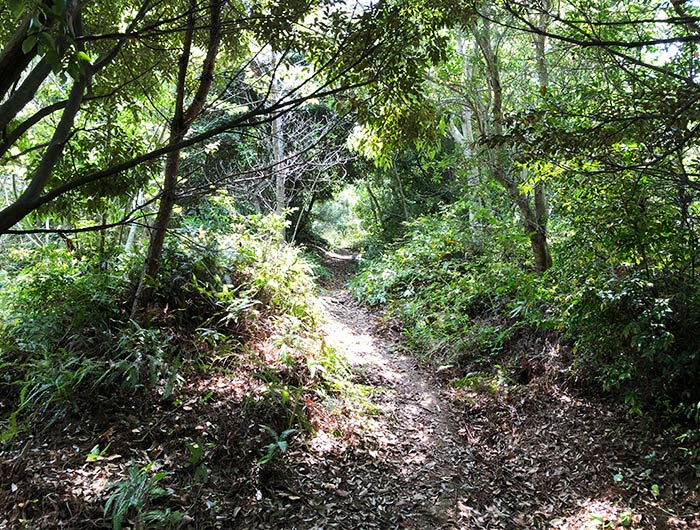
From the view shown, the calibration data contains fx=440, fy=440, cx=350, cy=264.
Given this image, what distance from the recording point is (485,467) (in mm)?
4230

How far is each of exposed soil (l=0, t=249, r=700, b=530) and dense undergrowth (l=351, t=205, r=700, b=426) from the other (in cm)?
41

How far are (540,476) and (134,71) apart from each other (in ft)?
18.8

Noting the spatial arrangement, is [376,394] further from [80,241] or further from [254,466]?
[80,241]

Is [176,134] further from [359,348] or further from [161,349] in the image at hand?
[359,348]

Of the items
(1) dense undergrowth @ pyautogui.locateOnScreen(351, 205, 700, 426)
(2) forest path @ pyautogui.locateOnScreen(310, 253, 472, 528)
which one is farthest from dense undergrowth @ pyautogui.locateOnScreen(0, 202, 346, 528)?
(1) dense undergrowth @ pyautogui.locateOnScreen(351, 205, 700, 426)

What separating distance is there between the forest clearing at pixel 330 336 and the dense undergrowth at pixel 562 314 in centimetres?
3

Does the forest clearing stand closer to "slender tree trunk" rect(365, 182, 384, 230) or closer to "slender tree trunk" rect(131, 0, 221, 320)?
"slender tree trunk" rect(131, 0, 221, 320)

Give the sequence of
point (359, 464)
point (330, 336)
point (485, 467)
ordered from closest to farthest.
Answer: point (359, 464), point (485, 467), point (330, 336)

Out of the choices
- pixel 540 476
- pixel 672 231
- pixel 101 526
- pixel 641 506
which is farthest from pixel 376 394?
pixel 672 231

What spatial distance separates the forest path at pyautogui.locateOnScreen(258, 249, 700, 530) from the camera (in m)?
3.40

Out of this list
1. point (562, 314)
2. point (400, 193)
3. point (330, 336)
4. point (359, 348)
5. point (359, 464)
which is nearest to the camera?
point (359, 464)

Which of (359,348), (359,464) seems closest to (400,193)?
(359,348)

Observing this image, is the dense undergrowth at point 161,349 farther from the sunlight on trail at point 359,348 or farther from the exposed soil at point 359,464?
the sunlight on trail at point 359,348

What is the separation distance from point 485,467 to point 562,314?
6.69 feet
